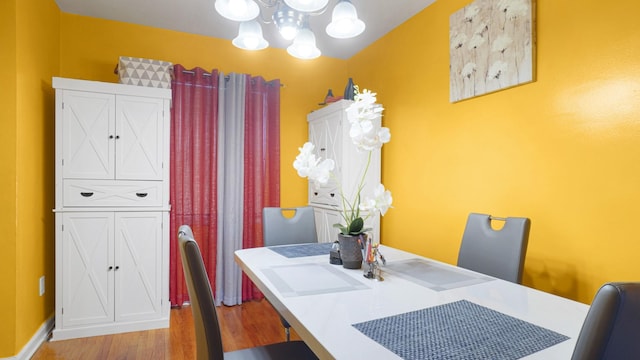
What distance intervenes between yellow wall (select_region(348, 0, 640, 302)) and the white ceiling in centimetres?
23

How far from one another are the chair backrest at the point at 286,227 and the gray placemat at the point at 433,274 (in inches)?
35.0

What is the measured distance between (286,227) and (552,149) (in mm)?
1733

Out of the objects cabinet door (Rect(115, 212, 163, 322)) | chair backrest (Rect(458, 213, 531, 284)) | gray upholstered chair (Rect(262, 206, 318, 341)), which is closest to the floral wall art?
chair backrest (Rect(458, 213, 531, 284))

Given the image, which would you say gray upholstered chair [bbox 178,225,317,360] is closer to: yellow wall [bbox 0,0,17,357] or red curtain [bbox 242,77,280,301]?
yellow wall [bbox 0,0,17,357]

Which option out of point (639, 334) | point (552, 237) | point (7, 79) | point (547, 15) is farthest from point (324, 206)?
point (639, 334)

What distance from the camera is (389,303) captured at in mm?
1185

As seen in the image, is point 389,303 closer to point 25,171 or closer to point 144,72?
point 25,171

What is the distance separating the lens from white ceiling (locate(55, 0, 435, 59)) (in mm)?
2869

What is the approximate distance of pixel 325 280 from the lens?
144 cm

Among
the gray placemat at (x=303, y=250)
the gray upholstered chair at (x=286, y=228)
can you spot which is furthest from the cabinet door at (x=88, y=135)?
the gray placemat at (x=303, y=250)

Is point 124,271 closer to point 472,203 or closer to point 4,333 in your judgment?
point 4,333

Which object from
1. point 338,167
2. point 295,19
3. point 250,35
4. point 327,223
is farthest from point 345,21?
point 327,223

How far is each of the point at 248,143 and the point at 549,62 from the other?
258 cm

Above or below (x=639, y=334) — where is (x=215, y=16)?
above
